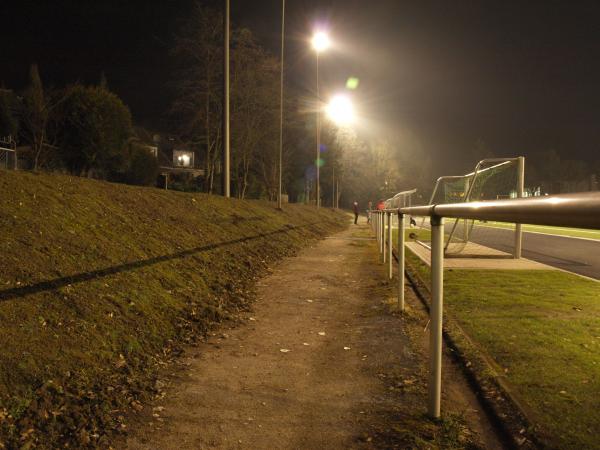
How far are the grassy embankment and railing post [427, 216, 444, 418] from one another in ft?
2.00

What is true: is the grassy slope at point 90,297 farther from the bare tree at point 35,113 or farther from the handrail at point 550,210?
the bare tree at point 35,113

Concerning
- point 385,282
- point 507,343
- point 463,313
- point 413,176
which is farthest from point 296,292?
point 413,176

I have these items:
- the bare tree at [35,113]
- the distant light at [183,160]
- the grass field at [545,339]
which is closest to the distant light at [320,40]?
the bare tree at [35,113]

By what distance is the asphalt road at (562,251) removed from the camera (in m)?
11.0

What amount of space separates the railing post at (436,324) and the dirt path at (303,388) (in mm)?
166

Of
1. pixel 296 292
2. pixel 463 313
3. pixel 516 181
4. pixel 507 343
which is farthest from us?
pixel 516 181

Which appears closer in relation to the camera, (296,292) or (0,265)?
(0,265)

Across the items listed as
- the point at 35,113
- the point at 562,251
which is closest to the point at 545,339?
the point at 562,251

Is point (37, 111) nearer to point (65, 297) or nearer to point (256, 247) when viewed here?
point (256, 247)

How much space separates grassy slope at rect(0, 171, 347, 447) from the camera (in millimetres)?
3154

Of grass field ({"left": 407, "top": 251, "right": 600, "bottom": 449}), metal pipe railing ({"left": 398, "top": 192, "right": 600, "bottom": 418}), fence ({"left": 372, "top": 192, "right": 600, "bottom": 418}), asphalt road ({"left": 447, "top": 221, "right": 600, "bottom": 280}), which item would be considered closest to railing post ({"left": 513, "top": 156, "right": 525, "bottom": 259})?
asphalt road ({"left": 447, "top": 221, "right": 600, "bottom": 280})

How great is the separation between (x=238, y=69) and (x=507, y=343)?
71.7 ft

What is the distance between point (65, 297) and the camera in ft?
14.5

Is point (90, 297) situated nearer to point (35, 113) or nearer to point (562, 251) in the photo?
point (562, 251)
